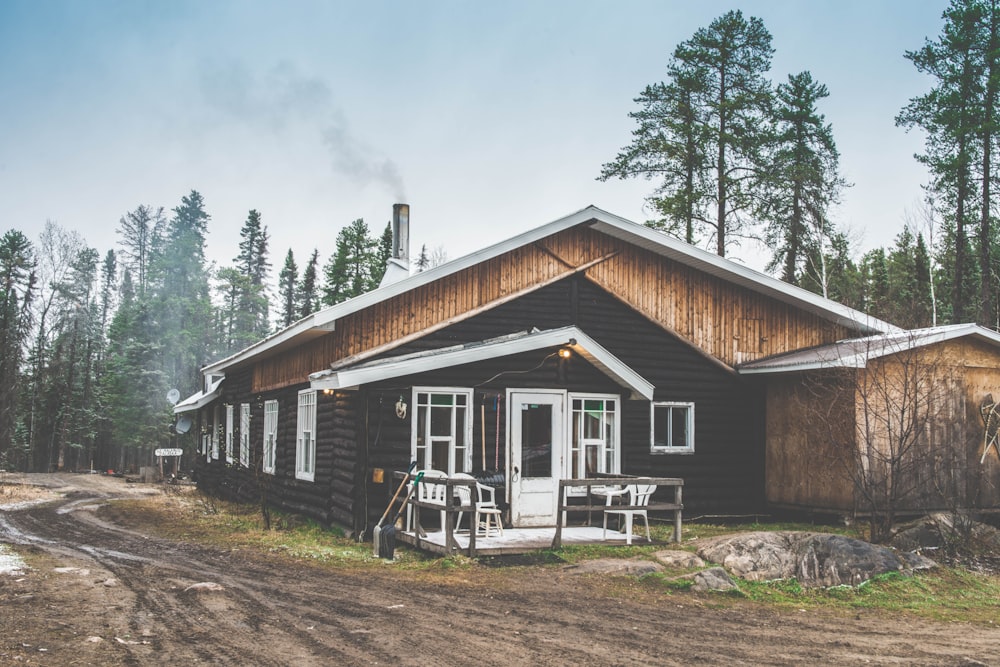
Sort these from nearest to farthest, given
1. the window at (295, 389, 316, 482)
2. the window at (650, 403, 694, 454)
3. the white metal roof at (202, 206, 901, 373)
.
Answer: the white metal roof at (202, 206, 901, 373), the window at (295, 389, 316, 482), the window at (650, 403, 694, 454)

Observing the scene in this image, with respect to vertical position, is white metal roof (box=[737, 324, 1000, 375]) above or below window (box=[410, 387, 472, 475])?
above

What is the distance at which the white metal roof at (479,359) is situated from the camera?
1199cm

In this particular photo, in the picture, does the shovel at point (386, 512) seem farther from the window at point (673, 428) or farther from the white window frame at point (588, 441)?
the window at point (673, 428)

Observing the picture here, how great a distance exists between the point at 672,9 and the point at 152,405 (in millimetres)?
31562

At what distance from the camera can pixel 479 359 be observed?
41.4 feet

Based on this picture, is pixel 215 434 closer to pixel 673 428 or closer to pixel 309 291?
pixel 673 428

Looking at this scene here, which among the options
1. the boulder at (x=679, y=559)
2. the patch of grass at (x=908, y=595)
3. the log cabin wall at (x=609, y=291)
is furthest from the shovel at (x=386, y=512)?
the patch of grass at (x=908, y=595)

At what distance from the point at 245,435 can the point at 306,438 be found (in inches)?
199

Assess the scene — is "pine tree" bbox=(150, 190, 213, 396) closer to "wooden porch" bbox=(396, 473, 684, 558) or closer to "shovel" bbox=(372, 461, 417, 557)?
"shovel" bbox=(372, 461, 417, 557)

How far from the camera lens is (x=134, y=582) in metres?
9.22

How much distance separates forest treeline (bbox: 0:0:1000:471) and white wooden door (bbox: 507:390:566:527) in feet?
23.8

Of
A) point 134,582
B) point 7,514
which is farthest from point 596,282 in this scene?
point 7,514

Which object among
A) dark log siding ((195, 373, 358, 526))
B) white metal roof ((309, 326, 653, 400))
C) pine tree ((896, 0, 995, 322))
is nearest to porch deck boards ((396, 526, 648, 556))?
dark log siding ((195, 373, 358, 526))

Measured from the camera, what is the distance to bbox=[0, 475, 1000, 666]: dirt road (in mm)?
6383
